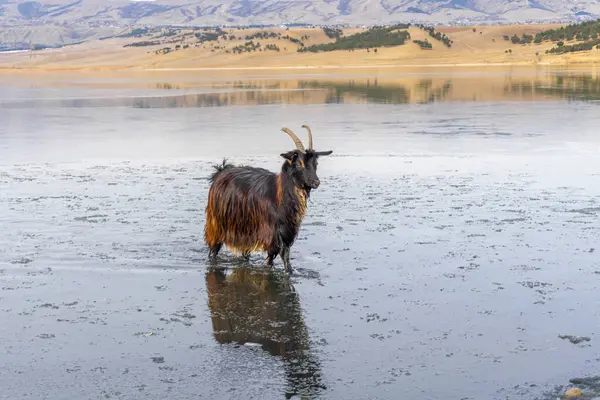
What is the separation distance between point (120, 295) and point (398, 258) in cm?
265

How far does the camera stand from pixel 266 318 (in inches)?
269

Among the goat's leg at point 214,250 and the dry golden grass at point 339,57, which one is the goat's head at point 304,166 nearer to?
the goat's leg at point 214,250

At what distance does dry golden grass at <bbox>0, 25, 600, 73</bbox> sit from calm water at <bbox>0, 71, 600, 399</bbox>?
183ft

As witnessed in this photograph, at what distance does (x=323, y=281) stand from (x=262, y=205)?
1.02 metres

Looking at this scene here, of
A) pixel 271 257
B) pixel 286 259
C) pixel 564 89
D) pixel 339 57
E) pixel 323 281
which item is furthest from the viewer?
pixel 339 57

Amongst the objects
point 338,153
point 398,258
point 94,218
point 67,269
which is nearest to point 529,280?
point 398,258

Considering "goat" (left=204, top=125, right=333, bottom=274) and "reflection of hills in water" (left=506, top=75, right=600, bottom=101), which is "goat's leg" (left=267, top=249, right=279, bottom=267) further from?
"reflection of hills in water" (left=506, top=75, right=600, bottom=101)

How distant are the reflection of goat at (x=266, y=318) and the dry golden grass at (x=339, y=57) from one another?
61.8 m

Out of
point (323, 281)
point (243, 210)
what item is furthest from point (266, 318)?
point (243, 210)

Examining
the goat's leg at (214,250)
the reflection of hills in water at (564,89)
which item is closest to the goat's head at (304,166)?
the goat's leg at (214,250)

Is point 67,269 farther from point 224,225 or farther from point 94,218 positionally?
point 94,218

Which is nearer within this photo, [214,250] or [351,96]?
[214,250]

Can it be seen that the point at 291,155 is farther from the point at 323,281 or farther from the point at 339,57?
the point at 339,57

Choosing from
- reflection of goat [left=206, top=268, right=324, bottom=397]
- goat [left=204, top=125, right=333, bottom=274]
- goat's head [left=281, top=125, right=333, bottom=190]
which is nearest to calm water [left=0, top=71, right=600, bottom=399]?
reflection of goat [left=206, top=268, right=324, bottom=397]
